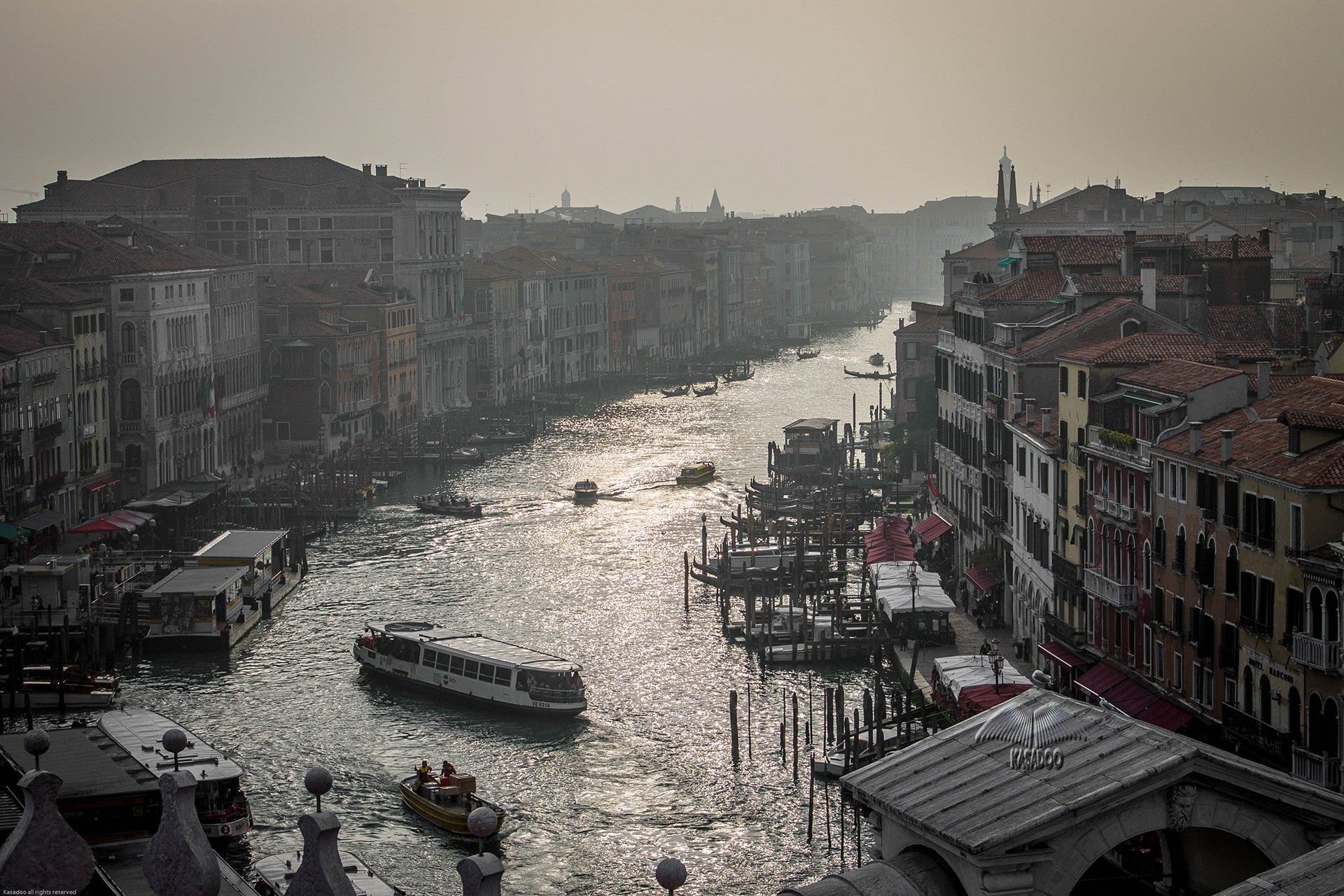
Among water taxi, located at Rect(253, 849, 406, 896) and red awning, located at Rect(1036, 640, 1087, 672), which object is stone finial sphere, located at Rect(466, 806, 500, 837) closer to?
water taxi, located at Rect(253, 849, 406, 896)

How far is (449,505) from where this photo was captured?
47.6 m

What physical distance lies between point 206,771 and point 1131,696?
452 inches

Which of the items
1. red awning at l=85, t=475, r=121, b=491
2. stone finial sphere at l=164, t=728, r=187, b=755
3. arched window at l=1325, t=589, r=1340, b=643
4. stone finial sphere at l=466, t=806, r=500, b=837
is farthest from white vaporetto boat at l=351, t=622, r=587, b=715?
stone finial sphere at l=466, t=806, r=500, b=837

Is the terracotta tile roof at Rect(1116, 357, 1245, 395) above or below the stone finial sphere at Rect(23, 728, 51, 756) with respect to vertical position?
above

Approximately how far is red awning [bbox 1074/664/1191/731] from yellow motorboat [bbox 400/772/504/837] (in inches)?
307

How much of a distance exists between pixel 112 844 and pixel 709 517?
2765cm

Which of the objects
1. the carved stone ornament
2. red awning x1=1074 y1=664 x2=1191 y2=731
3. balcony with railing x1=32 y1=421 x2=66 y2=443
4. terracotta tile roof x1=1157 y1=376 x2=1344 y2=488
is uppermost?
terracotta tile roof x1=1157 y1=376 x2=1344 y2=488

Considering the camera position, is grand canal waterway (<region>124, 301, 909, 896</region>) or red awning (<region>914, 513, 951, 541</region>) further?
red awning (<region>914, 513, 951, 541</region>)

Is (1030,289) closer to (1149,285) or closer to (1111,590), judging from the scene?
(1149,285)

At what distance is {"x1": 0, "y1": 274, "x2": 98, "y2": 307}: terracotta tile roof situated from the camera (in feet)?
140

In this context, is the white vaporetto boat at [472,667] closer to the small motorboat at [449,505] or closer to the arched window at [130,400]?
the small motorboat at [449,505]

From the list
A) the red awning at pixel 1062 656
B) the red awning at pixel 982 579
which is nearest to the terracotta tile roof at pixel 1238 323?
the red awning at pixel 1062 656

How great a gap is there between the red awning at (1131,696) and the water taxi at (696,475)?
28.2 meters

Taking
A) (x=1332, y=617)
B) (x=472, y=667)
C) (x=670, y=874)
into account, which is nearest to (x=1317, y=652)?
(x=1332, y=617)
